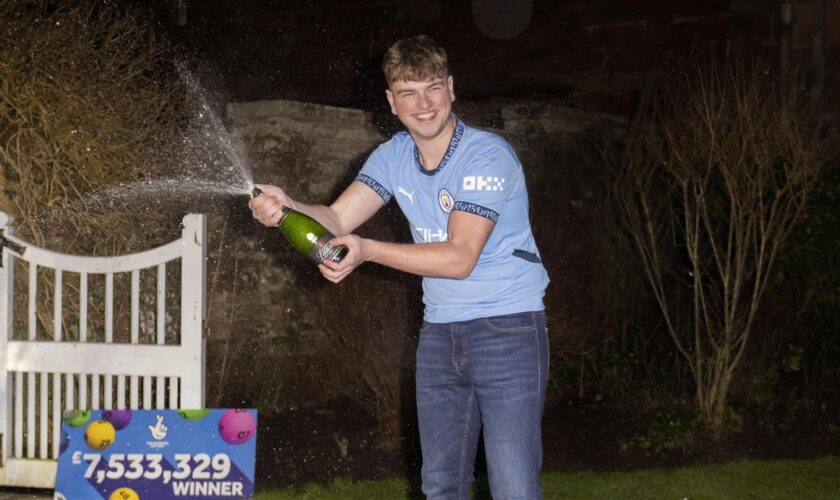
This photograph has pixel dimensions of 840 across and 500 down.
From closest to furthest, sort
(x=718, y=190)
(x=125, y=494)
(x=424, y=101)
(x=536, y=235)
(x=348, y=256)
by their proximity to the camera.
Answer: (x=348, y=256)
(x=424, y=101)
(x=125, y=494)
(x=536, y=235)
(x=718, y=190)

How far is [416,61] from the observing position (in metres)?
3.37

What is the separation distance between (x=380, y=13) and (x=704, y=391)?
4856mm

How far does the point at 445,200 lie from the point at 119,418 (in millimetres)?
2048

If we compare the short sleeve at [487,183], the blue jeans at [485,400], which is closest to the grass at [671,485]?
the blue jeans at [485,400]

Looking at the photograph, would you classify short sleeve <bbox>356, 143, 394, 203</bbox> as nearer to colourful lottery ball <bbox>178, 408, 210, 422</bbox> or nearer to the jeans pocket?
the jeans pocket

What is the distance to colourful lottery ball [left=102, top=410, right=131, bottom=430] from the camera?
15.3 feet

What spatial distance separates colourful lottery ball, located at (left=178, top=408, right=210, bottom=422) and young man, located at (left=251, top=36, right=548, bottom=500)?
1360 millimetres

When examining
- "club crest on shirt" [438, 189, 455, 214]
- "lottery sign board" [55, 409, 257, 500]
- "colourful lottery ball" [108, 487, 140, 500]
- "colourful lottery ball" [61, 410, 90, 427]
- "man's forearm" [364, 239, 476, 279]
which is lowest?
"colourful lottery ball" [108, 487, 140, 500]

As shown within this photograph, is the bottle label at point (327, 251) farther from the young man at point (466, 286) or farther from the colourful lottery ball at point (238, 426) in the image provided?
the colourful lottery ball at point (238, 426)

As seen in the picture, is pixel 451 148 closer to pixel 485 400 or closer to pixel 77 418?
pixel 485 400

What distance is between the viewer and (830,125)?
918 centimetres

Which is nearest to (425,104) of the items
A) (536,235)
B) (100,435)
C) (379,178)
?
(379,178)

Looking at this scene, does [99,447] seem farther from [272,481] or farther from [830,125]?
[830,125]

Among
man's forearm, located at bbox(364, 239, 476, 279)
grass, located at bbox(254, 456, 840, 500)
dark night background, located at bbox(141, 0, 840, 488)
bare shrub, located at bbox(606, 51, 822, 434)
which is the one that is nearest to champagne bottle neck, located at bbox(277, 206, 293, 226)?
man's forearm, located at bbox(364, 239, 476, 279)
